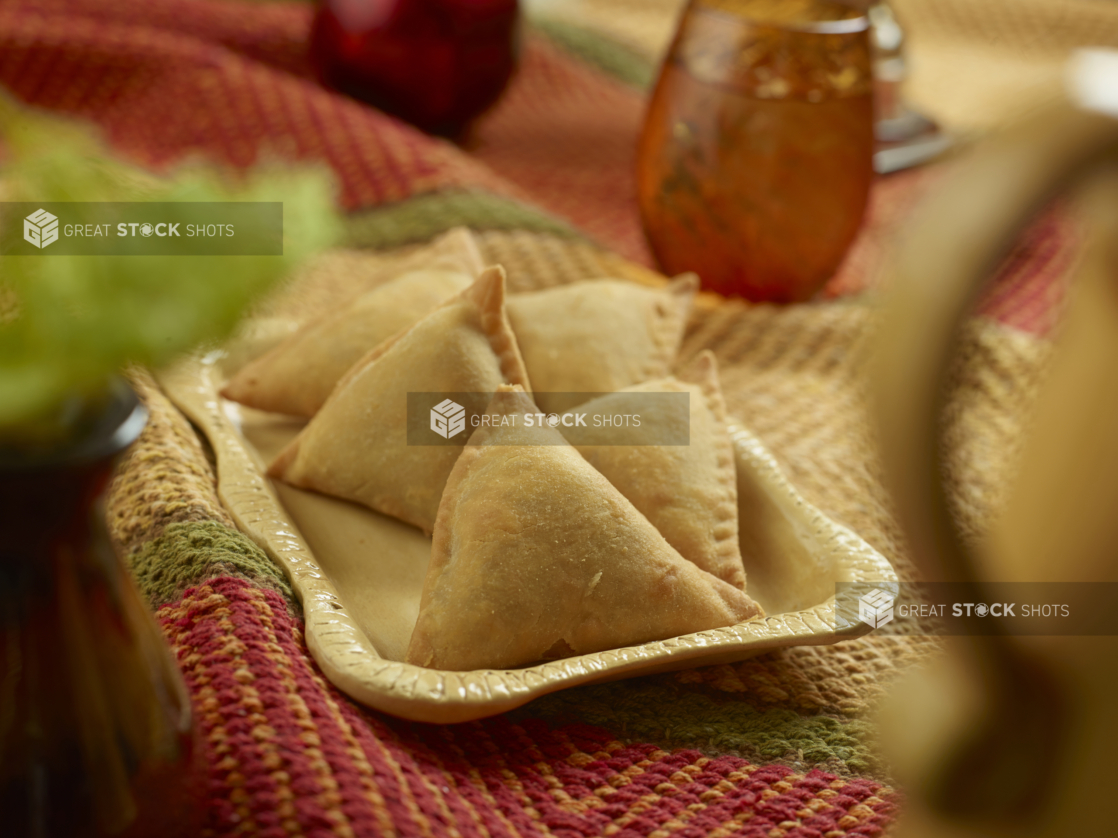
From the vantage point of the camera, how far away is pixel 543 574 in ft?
1.65

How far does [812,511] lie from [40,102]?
48.7 inches

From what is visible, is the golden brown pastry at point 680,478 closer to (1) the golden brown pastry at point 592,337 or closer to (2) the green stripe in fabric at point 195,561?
(1) the golden brown pastry at point 592,337

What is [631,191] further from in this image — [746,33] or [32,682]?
[32,682]

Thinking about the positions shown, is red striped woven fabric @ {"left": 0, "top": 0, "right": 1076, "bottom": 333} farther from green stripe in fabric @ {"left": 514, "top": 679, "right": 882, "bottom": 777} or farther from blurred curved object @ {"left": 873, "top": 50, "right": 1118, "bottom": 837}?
blurred curved object @ {"left": 873, "top": 50, "right": 1118, "bottom": 837}

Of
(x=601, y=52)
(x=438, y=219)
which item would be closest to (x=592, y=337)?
(x=438, y=219)

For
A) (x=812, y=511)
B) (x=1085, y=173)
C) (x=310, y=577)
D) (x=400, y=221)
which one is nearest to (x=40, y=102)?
(x=400, y=221)

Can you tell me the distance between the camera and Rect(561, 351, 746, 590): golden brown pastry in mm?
582

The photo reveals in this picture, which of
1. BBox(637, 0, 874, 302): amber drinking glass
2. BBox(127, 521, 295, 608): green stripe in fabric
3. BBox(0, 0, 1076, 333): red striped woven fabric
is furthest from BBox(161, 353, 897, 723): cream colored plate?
BBox(0, 0, 1076, 333): red striped woven fabric

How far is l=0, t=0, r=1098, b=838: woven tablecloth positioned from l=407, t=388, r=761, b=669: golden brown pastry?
53 mm

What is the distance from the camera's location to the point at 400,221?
1.19 m

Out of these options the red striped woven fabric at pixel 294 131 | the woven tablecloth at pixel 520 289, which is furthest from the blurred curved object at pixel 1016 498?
the red striped woven fabric at pixel 294 131

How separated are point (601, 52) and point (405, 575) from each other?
1.46 meters

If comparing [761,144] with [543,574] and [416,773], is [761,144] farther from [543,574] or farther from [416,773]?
[416,773]

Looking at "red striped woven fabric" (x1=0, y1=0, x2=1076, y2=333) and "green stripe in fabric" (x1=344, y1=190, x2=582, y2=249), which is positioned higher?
"red striped woven fabric" (x1=0, y1=0, x2=1076, y2=333)
